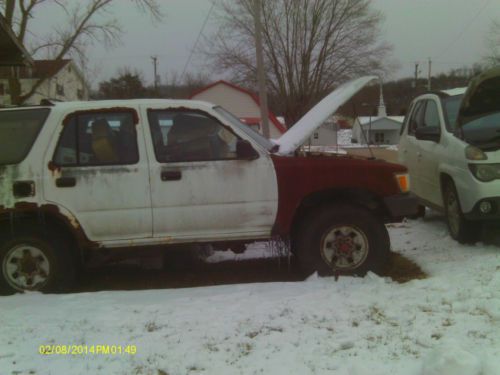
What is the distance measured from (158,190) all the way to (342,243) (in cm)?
185

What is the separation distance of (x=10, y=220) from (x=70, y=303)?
106 centimetres

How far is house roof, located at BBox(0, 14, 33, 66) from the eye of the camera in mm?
7909

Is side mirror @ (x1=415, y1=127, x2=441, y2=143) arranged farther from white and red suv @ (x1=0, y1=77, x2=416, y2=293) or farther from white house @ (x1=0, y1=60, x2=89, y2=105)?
white house @ (x1=0, y1=60, x2=89, y2=105)

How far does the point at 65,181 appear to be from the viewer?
5086 mm

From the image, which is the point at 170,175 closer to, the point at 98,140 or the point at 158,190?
the point at 158,190

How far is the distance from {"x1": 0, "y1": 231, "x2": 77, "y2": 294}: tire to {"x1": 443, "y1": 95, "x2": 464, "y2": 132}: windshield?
4655mm

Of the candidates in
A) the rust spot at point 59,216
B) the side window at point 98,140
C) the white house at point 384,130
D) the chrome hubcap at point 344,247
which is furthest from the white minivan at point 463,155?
the white house at point 384,130

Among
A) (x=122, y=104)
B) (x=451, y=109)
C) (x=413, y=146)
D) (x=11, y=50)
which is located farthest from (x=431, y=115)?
(x=11, y=50)

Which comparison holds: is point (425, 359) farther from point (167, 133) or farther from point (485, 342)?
point (167, 133)

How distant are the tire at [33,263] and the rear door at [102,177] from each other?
362 mm

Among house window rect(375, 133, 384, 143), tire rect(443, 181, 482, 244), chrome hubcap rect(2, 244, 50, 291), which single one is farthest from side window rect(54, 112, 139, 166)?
house window rect(375, 133, 384, 143)

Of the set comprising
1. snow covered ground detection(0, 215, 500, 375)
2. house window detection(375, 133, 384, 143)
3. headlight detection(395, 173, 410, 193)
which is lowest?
snow covered ground detection(0, 215, 500, 375)

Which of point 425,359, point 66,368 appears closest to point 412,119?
point 425,359

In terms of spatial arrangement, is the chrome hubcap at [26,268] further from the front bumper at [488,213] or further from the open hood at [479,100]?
the open hood at [479,100]
